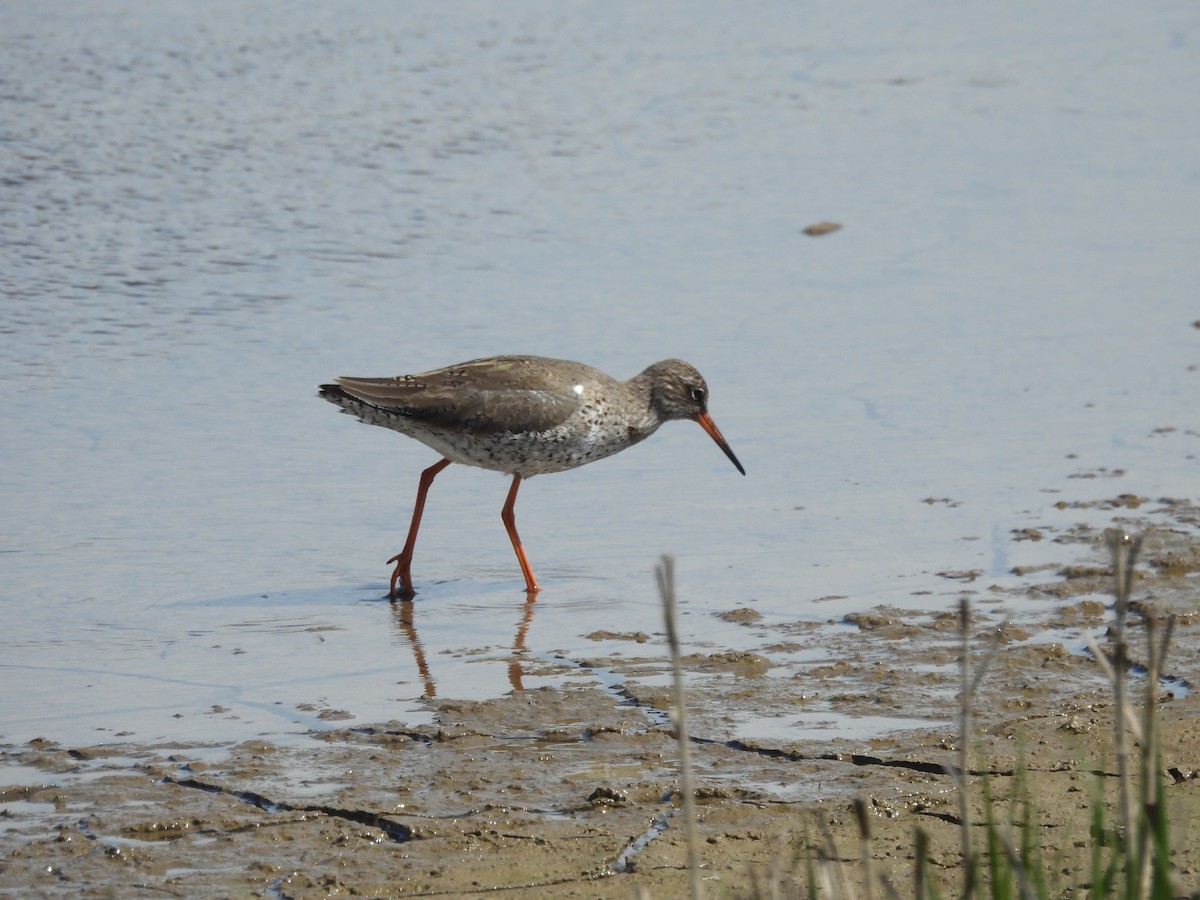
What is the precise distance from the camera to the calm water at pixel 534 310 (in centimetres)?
645

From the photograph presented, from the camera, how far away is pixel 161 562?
22.3 feet

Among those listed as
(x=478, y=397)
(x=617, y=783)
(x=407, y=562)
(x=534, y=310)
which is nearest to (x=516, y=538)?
(x=407, y=562)

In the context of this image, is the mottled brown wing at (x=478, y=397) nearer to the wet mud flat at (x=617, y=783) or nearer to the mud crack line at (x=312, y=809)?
the wet mud flat at (x=617, y=783)

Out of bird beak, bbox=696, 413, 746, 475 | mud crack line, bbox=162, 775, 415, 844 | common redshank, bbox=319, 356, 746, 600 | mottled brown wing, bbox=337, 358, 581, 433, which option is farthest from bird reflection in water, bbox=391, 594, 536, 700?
bird beak, bbox=696, 413, 746, 475

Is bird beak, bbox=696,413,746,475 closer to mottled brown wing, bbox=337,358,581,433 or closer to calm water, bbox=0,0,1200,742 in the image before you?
calm water, bbox=0,0,1200,742

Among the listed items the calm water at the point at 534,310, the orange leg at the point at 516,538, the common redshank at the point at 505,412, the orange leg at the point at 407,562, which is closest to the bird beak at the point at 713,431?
the calm water at the point at 534,310

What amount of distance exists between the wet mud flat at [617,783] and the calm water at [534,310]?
0.34 m

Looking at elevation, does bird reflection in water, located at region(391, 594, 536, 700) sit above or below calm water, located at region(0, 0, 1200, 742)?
below

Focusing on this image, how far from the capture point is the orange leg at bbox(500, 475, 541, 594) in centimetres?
667

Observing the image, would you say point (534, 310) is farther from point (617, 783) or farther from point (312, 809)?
point (312, 809)

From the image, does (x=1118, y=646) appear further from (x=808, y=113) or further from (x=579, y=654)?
(x=808, y=113)

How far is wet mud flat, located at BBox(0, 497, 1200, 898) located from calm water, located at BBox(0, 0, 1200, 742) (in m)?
0.34

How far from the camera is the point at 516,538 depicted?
6.95 metres

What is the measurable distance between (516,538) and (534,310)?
10.3 ft
